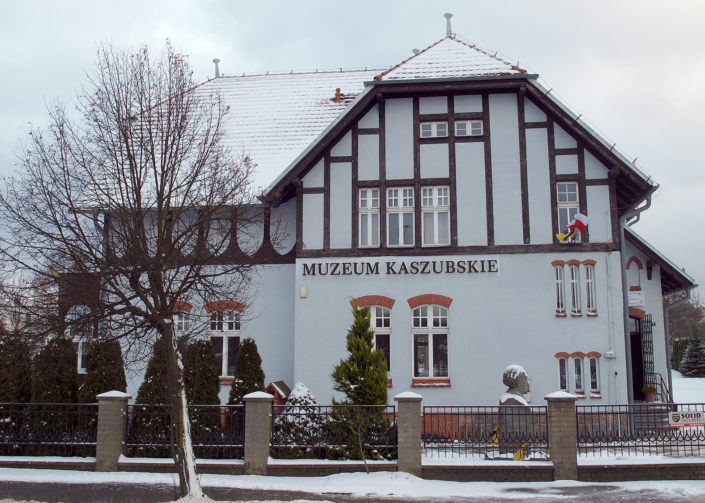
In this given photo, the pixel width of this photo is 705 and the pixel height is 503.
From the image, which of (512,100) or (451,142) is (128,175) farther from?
(512,100)

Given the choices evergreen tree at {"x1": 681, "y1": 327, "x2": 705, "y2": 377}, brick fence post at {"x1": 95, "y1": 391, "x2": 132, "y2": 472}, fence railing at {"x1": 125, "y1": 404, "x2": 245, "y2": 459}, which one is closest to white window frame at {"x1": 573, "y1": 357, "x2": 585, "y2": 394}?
fence railing at {"x1": 125, "y1": 404, "x2": 245, "y2": 459}

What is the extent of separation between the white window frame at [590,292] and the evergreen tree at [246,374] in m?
8.33

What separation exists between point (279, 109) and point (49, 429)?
12025 millimetres

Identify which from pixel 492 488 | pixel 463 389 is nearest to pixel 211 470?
pixel 492 488

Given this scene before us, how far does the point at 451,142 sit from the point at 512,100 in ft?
6.47

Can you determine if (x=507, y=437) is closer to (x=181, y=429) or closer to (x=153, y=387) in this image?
(x=181, y=429)

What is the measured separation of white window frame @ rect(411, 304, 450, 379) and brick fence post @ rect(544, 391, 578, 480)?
4318 millimetres

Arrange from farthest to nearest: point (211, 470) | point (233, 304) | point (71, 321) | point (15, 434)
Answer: point (233, 304)
point (15, 434)
point (211, 470)
point (71, 321)

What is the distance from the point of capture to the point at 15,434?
12672 millimetres

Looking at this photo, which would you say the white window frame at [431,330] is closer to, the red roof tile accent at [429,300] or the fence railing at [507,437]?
the red roof tile accent at [429,300]

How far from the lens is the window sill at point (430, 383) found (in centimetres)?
1511

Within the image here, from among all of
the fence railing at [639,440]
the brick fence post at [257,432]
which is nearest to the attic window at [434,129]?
the fence railing at [639,440]

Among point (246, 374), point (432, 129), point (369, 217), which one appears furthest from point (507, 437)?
point (432, 129)

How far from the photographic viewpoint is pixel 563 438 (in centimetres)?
1114
